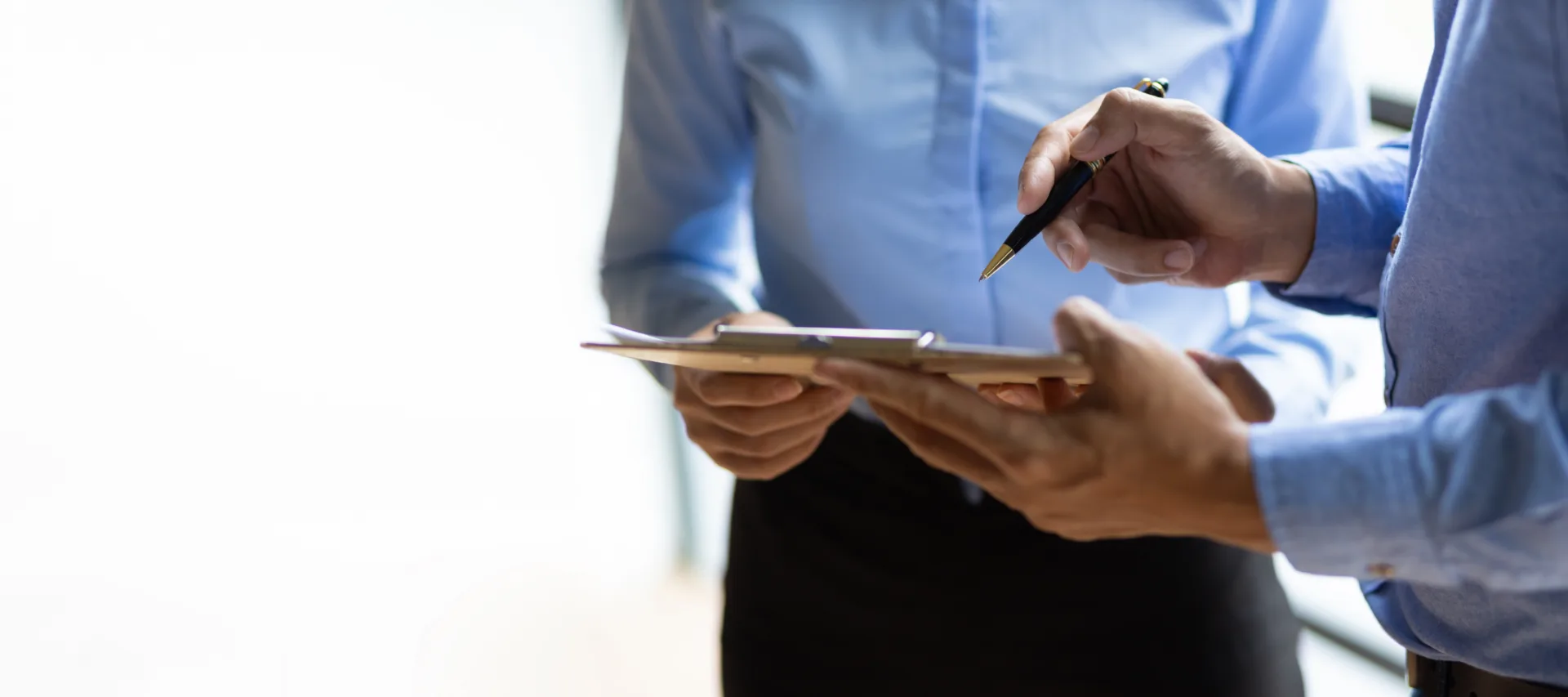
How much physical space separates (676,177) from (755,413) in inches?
14.2

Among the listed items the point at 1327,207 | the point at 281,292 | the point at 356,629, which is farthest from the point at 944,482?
the point at 356,629

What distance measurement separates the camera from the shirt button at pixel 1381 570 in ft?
1.80

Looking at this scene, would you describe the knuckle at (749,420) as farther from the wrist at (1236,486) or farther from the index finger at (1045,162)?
the wrist at (1236,486)

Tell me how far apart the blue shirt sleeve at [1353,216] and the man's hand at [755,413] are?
36 centimetres

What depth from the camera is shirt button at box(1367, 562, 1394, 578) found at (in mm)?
549

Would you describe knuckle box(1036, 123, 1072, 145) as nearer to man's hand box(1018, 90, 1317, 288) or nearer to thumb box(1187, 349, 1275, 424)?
man's hand box(1018, 90, 1317, 288)

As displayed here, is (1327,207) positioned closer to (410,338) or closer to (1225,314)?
(1225,314)

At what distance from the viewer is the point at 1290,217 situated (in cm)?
82

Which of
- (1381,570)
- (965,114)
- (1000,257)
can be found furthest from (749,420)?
(1381,570)

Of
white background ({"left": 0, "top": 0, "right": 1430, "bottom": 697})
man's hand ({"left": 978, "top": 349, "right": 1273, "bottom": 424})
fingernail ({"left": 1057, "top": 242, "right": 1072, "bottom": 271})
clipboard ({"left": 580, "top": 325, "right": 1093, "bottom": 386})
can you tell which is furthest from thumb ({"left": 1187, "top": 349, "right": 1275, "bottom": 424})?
white background ({"left": 0, "top": 0, "right": 1430, "bottom": 697})

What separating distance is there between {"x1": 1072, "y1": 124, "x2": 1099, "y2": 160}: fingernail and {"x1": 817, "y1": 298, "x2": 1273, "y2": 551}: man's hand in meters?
0.21

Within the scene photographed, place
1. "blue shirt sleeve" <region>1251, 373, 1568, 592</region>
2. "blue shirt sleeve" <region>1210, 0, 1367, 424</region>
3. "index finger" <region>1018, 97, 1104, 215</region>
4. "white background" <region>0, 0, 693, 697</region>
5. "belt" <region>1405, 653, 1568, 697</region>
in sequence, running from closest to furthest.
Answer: "blue shirt sleeve" <region>1251, 373, 1568, 592</region> < "belt" <region>1405, 653, 1568, 697</region> < "index finger" <region>1018, 97, 1104, 215</region> < "blue shirt sleeve" <region>1210, 0, 1367, 424</region> < "white background" <region>0, 0, 693, 697</region>

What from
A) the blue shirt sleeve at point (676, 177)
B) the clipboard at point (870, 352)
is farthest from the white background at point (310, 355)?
the clipboard at point (870, 352)

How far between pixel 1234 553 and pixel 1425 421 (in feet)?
1.75
